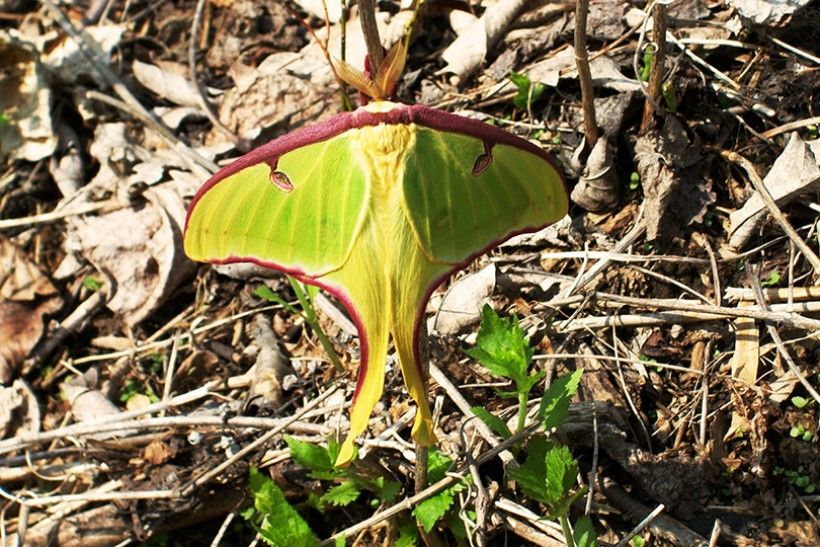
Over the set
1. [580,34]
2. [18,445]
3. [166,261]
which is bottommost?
[18,445]

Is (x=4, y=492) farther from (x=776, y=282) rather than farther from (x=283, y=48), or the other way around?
(x=776, y=282)

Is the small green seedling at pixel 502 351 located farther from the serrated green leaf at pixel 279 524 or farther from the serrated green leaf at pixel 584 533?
the serrated green leaf at pixel 279 524

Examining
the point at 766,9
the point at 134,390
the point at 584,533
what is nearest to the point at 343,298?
the point at 584,533

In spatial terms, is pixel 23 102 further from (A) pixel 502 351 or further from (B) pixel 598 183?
(A) pixel 502 351

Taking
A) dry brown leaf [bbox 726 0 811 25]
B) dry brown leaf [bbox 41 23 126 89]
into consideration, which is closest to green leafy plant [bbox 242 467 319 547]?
dry brown leaf [bbox 726 0 811 25]

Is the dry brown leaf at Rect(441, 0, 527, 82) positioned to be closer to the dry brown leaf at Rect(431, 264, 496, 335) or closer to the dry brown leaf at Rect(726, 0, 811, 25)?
the dry brown leaf at Rect(726, 0, 811, 25)

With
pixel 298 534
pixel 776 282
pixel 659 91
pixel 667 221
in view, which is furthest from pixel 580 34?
pixel 298 534
